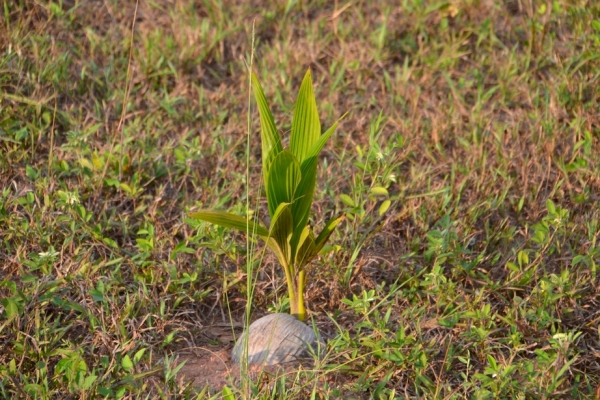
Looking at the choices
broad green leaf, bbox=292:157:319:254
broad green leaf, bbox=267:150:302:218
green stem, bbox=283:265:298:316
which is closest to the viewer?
broad green leaf, bbox=267:150:302:218

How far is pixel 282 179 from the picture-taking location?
2.20m

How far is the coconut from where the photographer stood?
2.27 meters

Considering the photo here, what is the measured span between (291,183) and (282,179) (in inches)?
1.2

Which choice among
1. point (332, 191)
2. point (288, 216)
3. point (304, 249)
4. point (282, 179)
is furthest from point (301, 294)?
point (332, 191)

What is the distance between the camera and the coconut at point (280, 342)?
227cm

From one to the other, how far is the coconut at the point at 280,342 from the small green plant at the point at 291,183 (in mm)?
154

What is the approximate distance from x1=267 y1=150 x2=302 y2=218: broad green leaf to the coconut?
33 cm

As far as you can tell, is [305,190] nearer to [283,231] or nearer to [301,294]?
[283,231]

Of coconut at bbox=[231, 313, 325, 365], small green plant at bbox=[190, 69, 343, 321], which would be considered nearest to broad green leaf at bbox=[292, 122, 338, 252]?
small green plant at bbox=[190, 69, 343, 321]

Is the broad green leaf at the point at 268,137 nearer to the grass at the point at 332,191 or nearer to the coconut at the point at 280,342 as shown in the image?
the grass at the point at 332,191

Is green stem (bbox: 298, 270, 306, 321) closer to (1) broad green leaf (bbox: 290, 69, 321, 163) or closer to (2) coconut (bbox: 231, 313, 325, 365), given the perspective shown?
(2) coconut (bbox: 231, 313, 325, 365)

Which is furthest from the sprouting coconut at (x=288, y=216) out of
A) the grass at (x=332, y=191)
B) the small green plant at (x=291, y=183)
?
the grass at (x=332, y=191)

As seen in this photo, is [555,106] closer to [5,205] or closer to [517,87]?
[517,87]

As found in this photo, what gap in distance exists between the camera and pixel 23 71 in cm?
329
